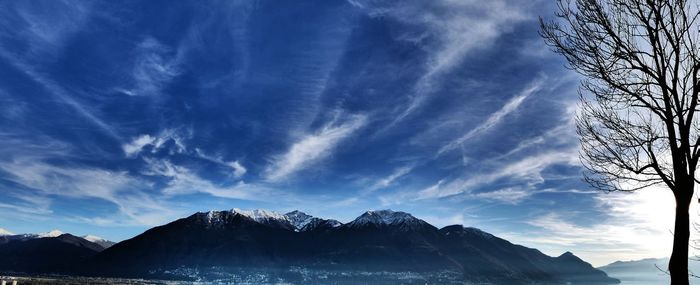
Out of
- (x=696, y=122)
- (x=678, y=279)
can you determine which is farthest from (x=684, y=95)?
(x=678, y=279)

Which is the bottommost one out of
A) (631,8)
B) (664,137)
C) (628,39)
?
(664,137)

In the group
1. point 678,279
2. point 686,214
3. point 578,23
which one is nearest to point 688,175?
point 686,214

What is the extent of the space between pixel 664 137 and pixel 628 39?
2.80m

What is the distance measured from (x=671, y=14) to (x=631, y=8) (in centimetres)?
95

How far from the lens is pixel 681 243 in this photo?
30.7ft

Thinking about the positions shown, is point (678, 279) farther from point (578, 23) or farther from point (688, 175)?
point (578, 23)

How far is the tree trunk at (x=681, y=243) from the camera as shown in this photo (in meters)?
9.10

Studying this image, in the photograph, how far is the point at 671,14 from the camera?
1015 centimetres

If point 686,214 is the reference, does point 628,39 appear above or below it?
above

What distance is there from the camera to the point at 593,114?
1223 cm

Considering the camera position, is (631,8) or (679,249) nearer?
(679,249)

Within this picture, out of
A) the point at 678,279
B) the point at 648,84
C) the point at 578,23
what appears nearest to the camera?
the point at 678,279

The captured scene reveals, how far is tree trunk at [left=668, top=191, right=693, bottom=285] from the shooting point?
29.9 ft

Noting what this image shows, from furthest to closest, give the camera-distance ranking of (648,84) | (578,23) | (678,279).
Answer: (578,23)
(648,84)
(678,279)
